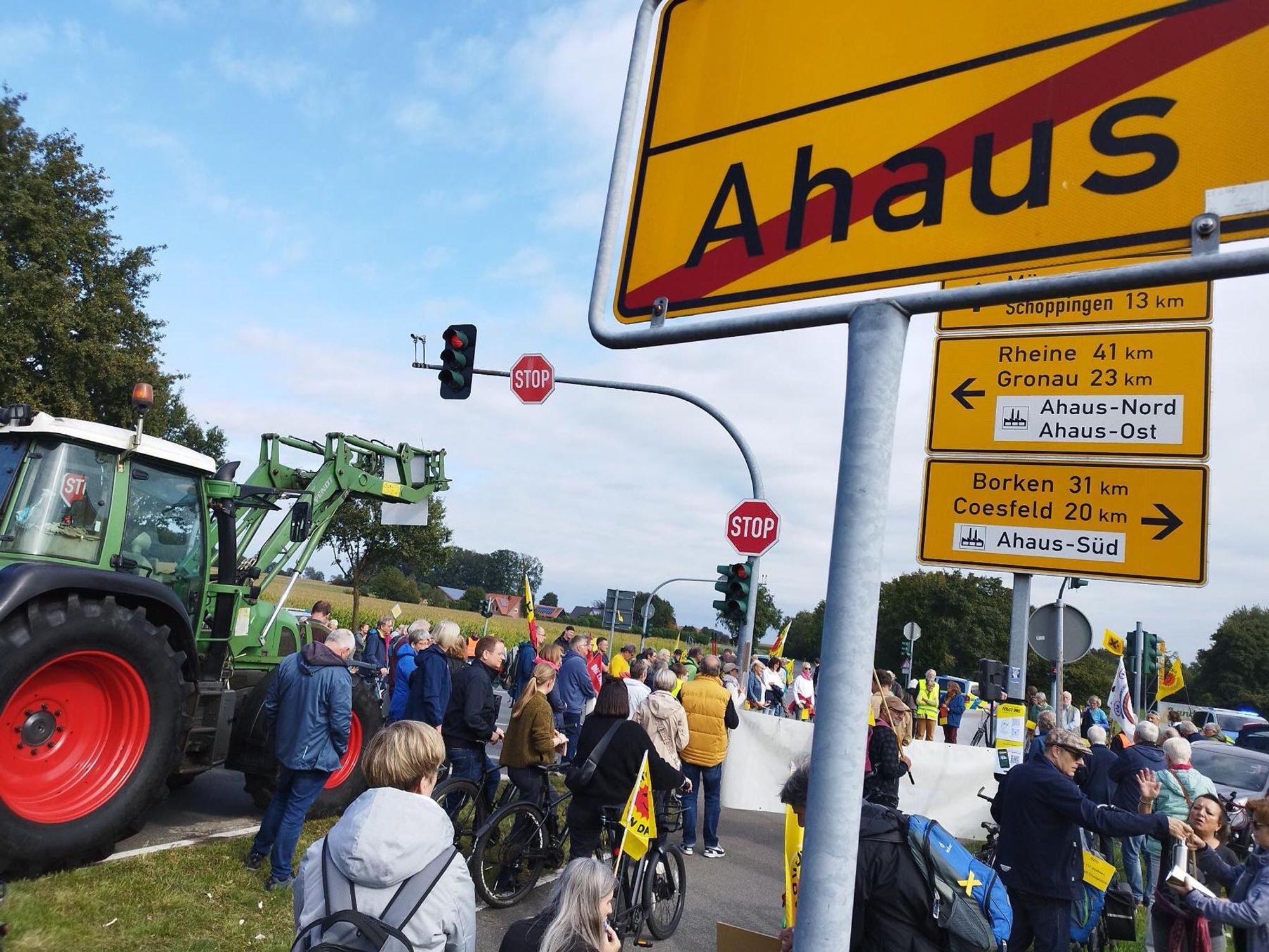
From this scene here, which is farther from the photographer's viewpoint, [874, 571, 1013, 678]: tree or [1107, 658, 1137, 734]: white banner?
[874, 571, 1013, 678]: tree

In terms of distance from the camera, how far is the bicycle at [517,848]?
243 inches

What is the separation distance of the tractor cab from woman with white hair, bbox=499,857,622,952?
4.97 m

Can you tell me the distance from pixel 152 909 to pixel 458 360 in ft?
24.3

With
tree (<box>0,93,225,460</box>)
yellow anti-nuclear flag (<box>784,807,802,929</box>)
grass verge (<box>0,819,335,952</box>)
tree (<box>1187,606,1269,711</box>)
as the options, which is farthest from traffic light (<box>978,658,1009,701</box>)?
tree (<box>1187,606,1269,711</box>)

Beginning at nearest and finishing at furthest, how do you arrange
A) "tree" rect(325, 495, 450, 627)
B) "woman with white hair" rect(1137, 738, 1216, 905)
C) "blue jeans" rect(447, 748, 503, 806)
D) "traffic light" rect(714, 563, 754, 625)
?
"blue jeans" rect(447, 748, 503, 806)
"woman with white hair" rect(1137, 738, 1216, 905)
"traffic light" rect(714, 563, 754, 625)
"tree" rect(325, 495, 450, 627)

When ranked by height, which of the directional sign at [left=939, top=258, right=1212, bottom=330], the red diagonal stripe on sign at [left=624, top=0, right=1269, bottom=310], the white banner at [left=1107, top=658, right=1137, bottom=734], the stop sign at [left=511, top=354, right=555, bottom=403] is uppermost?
the stop sign at [left=511, top=354, right=555, bottom=403]

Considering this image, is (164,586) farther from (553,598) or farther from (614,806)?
(553,598)

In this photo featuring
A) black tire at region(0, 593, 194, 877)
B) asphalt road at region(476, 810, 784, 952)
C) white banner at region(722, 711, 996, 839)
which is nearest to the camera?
black tire at region(0, 593, 194, 877)

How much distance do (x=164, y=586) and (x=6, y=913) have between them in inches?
90.8

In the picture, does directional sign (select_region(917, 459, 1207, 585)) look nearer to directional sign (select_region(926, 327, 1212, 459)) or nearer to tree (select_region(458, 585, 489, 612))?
directional sign (select_region(926, 327, 1212, 459))

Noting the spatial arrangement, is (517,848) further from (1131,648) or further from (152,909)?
(1131,648)

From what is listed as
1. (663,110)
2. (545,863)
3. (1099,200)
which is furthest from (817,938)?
(545,863)

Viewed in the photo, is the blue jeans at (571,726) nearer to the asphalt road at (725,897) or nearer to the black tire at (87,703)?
the asphalt road at (725,897)

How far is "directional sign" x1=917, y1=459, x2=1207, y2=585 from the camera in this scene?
482 cm
